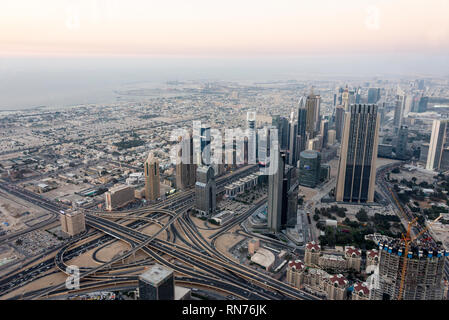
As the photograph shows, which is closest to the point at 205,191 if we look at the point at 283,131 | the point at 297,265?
the point at 297,265

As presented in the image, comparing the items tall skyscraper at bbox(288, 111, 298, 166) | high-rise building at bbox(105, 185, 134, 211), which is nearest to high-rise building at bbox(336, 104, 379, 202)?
tall skyscraper at bbox(288, 111, 298, 166)

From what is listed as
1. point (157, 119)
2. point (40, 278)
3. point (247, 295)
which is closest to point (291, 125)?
point (247, 295)

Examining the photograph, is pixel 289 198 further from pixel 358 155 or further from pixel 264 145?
pixel 264 145

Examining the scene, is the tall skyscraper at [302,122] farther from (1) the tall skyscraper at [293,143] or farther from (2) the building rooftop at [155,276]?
(2) the building rooftop at [155,276]

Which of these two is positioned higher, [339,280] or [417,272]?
[417,272]

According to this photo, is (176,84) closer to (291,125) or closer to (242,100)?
(242,100)
